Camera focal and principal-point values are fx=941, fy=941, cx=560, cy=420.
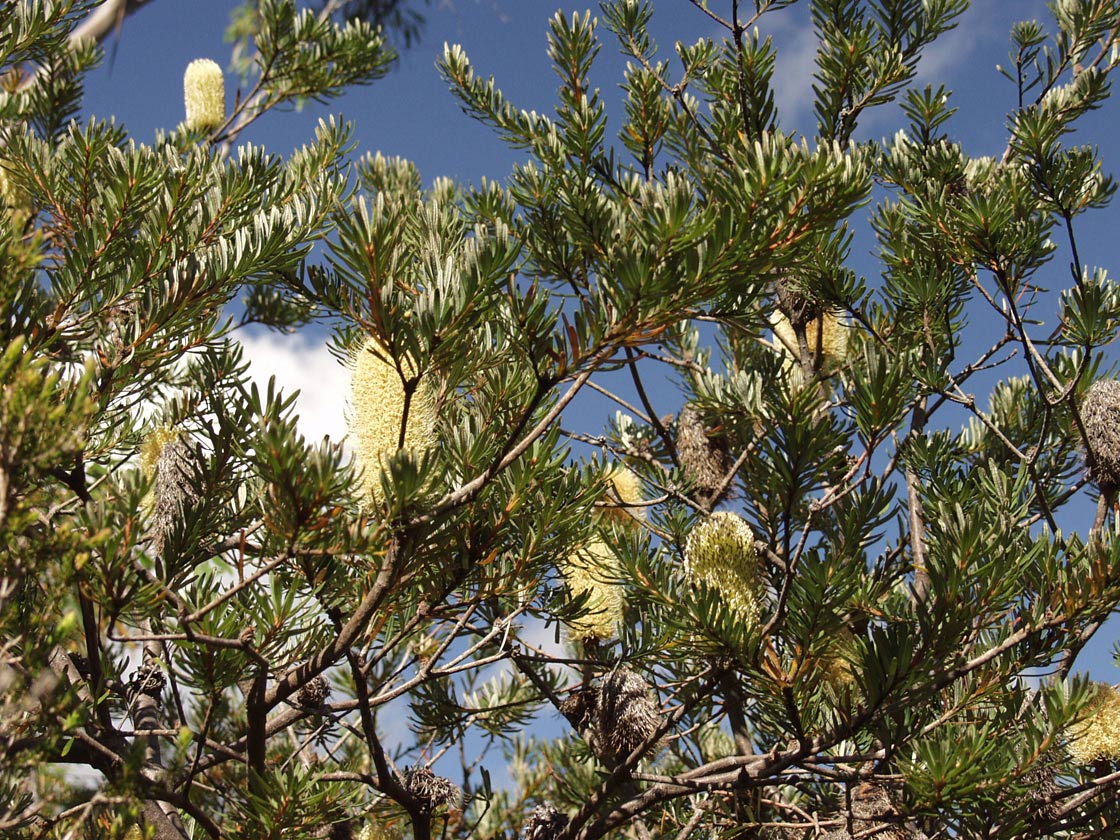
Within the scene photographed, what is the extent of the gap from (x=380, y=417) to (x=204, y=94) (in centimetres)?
204

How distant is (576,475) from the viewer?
1.18m

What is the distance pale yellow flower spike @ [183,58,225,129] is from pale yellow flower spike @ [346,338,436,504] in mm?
1894

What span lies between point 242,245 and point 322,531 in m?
0.41

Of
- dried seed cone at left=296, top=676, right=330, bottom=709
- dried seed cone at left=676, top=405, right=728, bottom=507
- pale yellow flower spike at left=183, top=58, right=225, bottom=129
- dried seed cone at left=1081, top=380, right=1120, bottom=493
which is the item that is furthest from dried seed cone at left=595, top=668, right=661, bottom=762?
pale yellow flower spike at left=183, top=58, right=225, bottom=129

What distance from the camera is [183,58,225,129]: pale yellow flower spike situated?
8.54 feet

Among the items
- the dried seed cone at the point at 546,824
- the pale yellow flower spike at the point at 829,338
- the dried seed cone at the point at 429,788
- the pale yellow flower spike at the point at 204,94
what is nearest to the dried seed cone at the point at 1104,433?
the pale yellow flower spike at the point at 829,338

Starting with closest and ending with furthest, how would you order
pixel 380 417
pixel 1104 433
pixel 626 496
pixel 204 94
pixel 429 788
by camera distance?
pixel 380 417
pixel 429 788
pixel 1104 433
pixel 626 496
pixel 204 94

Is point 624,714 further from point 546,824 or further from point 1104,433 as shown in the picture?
point 1104,433

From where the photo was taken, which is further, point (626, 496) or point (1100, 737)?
point (626, 496)

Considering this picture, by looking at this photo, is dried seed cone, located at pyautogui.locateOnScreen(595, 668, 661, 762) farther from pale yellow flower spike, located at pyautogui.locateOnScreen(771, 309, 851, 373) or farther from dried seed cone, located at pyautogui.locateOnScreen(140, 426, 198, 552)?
pale yellow flower spike, located at pyautogui.locateOnScreen(771, 309, 851, 373)

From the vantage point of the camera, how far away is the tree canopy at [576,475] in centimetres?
85

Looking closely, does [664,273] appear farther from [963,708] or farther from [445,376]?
[963,708]

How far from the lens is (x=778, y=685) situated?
1.12m

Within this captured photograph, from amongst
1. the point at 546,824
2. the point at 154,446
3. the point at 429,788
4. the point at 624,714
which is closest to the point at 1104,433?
the point at 624,714
